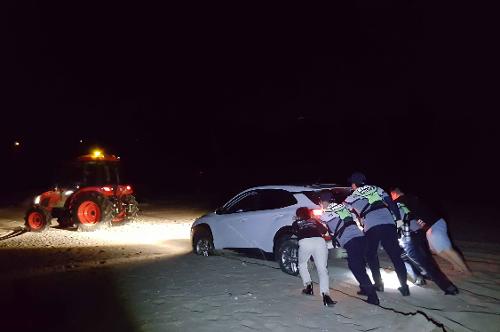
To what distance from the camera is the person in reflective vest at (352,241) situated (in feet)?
22.6

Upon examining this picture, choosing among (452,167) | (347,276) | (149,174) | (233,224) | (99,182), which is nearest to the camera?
(347,276)

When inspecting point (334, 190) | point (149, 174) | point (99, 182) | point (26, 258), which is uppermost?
point (149, 174)

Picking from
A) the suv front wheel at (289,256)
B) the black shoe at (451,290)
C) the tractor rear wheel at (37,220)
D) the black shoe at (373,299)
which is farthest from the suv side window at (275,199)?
the tractor rear wheel at (37,220)

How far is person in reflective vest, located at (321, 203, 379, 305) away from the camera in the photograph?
22.6 ft

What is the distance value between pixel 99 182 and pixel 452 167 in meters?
33.2

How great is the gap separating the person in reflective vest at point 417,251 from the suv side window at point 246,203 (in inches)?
113

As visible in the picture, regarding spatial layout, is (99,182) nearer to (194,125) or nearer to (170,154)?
(170,154)

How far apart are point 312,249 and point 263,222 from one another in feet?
7.49

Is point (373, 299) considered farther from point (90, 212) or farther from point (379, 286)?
point (90, 212)

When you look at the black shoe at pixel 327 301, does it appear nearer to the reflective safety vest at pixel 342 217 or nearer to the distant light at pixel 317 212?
the reflective safety vest at pixel 342 217

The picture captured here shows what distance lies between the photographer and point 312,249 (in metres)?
6.98

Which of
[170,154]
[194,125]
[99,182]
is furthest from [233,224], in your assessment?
[194,125]

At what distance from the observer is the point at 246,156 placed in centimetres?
5834

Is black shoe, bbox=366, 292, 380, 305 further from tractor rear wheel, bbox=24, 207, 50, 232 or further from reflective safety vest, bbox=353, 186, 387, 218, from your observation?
tractor rear wheel, bbox=24, 207, 50, 232
